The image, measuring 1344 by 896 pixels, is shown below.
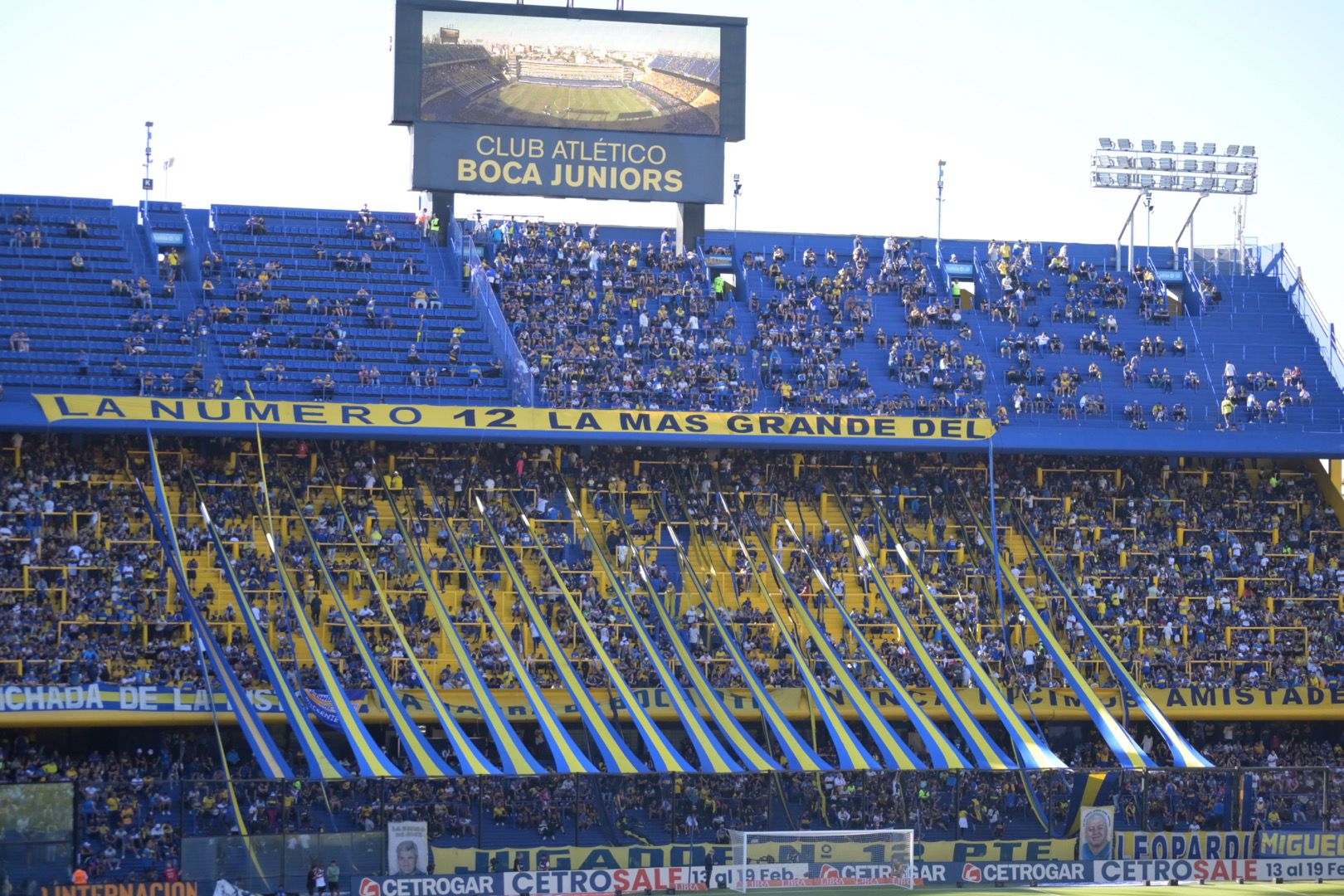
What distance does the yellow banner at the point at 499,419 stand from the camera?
158 feet

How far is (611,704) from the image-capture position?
46.8m

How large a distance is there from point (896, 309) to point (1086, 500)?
8.69m

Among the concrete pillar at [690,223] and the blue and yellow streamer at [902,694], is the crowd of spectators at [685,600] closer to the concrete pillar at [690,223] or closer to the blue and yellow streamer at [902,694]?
the blue and yellow streamer at [902,694]

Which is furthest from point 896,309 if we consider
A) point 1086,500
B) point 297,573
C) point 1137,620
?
point 297,573

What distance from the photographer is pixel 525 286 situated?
57188 millimetres

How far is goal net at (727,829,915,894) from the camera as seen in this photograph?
1590 inches

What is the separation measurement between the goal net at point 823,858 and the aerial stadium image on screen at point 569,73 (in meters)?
25.6

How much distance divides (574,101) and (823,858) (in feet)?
87.7

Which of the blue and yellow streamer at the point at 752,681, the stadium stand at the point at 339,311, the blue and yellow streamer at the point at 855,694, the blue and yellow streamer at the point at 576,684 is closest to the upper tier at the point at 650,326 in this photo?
the stadium stand at the point at 339,311

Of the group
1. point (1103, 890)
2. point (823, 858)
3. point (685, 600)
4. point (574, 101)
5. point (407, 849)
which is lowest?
point (1103, 890)

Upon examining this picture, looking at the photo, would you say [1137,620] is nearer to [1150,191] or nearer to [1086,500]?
[1086,500]

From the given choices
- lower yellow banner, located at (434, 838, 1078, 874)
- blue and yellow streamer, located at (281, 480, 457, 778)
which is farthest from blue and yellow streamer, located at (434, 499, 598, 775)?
blue and yellow streamer, located at (281, 480, 457, 778)

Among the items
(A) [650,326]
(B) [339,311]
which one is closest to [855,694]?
(A) [650,326]

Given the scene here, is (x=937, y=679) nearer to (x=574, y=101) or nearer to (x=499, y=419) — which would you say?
(x=499, y=419)
